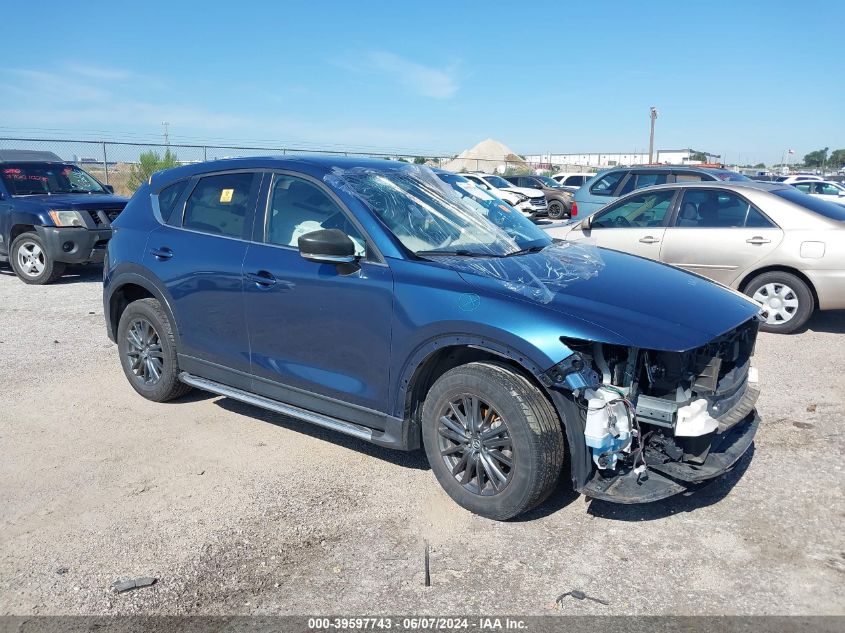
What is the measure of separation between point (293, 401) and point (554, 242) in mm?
2108

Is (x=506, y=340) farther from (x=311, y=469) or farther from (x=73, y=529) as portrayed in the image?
(x=73, y=529)

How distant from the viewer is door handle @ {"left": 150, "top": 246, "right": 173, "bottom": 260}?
5.16 m

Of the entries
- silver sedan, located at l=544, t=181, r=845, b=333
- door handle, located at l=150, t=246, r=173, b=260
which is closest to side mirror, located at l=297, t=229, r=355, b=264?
door handle, located at l=150, t=246, r=173, b=260

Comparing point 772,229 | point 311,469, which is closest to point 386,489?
point 311,469

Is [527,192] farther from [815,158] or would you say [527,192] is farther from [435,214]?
[815,158]

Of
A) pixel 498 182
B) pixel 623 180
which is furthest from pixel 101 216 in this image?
pixel 498 182

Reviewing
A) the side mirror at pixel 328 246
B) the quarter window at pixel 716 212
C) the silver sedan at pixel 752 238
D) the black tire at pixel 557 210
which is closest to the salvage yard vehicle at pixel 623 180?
the silver sedan at pixel 752 238

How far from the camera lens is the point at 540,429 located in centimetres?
350

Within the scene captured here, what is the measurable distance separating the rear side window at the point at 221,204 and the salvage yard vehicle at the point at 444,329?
1 cm

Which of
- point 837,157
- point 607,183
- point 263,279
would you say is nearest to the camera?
point 263,279

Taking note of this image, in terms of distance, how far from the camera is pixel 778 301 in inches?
302

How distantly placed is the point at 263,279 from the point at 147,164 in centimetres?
1891

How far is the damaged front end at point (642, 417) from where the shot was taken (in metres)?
3.41

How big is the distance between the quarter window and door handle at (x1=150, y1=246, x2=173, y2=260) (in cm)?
572
